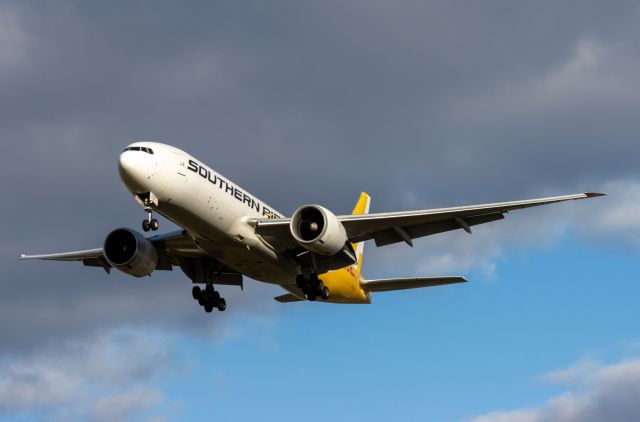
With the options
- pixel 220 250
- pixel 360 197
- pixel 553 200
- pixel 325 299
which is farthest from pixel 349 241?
pixel 360 197

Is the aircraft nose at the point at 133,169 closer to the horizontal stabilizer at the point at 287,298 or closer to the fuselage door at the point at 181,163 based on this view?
the fuselage door at the point at 181,163

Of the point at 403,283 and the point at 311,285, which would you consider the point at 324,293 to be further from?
the point at 403,283

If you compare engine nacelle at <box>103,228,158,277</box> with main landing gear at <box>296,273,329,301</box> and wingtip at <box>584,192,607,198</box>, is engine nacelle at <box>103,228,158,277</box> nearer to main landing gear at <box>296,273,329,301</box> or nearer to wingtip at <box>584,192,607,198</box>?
main landing gear at <box>296,273,329,301</box>

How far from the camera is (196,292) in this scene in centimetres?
4091

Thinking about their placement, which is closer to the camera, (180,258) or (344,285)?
(180,258)

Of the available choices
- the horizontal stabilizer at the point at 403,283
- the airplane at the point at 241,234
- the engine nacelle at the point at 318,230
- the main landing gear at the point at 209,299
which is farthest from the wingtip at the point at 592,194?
the main landing gear at the point at 209,299

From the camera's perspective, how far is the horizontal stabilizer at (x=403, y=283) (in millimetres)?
37844

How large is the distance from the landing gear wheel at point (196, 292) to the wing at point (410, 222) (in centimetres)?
609

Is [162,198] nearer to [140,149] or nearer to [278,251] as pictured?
[140,149]

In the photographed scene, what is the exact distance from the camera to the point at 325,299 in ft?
128

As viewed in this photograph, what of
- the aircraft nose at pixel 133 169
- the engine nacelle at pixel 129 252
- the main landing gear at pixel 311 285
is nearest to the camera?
the aircraft nose at pixel 133 169

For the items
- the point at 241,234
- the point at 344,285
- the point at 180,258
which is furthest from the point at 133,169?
the point at 344,285

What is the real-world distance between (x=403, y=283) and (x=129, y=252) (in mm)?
11003

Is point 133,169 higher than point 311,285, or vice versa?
point 133,169
